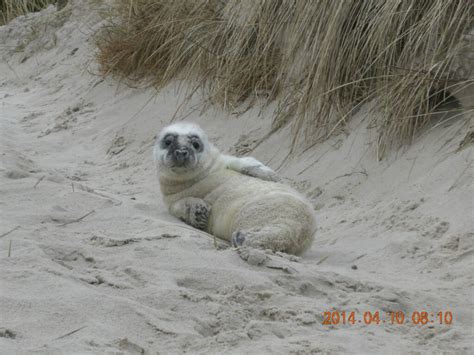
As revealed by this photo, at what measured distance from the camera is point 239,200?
4707mm

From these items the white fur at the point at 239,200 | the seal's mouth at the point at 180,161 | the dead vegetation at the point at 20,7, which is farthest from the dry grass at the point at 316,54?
the dead vegetation at the point at 20,7

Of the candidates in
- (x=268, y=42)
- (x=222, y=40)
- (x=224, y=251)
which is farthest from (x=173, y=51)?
(x=224, y=251)

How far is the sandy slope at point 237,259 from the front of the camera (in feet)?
8.70

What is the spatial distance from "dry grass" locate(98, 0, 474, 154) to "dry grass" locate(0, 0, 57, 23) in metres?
5.26

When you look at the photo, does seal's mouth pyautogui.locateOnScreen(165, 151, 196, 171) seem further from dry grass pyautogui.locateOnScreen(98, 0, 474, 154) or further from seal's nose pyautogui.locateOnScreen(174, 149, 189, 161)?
dry grass pyautogui.locateOnScreen(98, 0, 474, 154)

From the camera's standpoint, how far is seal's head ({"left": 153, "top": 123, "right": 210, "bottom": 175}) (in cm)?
514

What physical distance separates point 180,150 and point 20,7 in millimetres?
8860

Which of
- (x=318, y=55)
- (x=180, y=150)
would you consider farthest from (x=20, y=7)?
(x=180, y=150)

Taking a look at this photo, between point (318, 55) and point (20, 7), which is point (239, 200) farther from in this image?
point (20, 7)

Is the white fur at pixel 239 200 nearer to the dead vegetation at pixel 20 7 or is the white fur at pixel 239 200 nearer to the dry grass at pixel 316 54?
the dry grass at pixel 316 54
